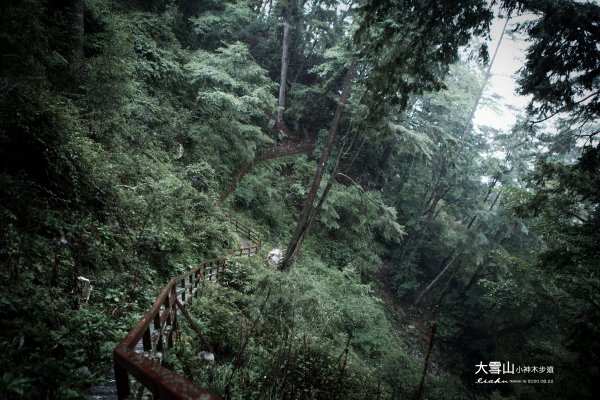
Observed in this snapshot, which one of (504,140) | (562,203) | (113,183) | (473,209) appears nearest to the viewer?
(113,183)

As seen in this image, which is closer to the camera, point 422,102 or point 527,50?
point 527,50

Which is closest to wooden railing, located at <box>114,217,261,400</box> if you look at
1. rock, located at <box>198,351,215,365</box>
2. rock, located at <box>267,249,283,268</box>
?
rock, located at <box>198,351,215,365</box>

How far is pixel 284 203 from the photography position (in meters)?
20.7

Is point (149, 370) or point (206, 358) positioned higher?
point (149, 370)

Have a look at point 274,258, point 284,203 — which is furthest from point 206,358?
point 284,203

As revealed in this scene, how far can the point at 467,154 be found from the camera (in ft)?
76.1

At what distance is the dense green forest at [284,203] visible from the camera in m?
4.55

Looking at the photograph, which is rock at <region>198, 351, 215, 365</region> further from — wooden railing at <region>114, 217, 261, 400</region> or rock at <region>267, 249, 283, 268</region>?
rock at <region>267, 249, 283, 268</region>

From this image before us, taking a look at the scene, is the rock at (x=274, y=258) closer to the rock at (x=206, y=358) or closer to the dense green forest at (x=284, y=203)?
the dense green forest at (x=284, y=203)

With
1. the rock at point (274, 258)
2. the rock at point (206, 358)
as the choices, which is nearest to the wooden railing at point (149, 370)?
the rock at point (206, 358)

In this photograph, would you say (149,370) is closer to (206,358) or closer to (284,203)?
(206,358)

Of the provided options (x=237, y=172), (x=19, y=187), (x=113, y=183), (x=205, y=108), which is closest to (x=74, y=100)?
(x=113, y=183)

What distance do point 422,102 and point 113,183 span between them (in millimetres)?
23340

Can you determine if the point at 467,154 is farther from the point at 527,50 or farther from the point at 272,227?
the point at 527,50
